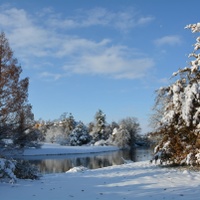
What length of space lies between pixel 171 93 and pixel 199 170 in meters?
3.56

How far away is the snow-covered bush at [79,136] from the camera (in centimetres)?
7012

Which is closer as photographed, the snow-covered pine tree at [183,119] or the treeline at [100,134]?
the snow-covered pine tree at [183,119]

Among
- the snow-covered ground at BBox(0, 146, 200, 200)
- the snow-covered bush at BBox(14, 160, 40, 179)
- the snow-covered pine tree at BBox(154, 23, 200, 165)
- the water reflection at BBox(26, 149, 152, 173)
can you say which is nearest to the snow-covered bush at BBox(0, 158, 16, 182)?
the snow-covered ground at BBox(0, 146, 200, 200)

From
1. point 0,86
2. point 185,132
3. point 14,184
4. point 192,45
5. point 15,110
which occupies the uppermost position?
point 192,45

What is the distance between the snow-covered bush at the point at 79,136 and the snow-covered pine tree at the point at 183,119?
56167mm

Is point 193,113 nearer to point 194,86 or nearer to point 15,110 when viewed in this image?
point 194,86

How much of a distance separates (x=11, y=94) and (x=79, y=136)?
5457 centimetres

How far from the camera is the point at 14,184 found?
1012 centimetres

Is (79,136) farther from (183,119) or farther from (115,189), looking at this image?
(115,189)

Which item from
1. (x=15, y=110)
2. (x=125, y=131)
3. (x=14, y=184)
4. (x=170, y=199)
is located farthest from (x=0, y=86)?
(x=125, y=131)

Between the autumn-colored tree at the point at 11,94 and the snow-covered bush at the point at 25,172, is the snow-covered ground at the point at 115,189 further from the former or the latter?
the autumn-colored tree at the point at 11,94

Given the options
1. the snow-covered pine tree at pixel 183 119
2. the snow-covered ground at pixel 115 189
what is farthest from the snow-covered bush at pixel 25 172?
the snow-covered pine tree at pixel 183 119

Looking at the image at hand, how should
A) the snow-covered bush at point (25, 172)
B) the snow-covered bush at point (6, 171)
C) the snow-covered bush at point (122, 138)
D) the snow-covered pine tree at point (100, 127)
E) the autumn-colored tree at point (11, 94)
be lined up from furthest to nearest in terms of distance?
1. the snow-covered pine tree at point (100, 127)
2. the snow-covered bush at point (122, 138)
3. the autumn-colored tree at point (11, 94)
4. the snow-covered bush at point (25, 172)
5. the snow-covered bush at point (6, 171)

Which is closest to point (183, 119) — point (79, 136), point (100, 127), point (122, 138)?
point (122, 138)
